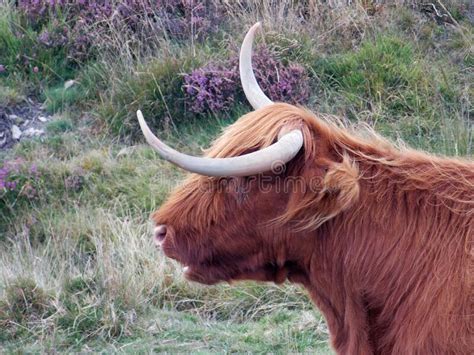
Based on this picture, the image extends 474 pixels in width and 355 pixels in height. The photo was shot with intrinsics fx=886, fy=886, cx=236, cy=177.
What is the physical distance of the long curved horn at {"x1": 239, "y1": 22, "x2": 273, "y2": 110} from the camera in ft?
12.3

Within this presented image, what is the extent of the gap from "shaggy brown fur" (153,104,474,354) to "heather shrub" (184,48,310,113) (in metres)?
4.31

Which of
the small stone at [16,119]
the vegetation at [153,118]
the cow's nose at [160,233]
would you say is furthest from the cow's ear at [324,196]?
the small stone at [16,119]

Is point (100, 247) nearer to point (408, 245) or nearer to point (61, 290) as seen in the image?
point (61, 290)

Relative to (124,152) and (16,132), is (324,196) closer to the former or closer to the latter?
(124,152)

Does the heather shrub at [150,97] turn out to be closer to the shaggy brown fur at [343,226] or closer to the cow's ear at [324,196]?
the shaggy brown fur at [343,226]

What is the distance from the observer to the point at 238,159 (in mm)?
3158

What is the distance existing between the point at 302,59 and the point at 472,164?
4.91 metres

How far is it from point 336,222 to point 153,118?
15.6 ft

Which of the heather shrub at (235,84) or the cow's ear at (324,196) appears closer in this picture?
the cow's ear at (324,196)

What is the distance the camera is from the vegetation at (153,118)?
543cm

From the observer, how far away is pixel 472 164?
11.4 ft

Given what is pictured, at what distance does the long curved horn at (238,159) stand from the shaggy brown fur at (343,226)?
9 cm

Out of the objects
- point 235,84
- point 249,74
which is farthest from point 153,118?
point 249,74

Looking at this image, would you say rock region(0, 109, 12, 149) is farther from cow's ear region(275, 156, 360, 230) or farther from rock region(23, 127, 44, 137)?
cow's ear region(275, 156, 360, 230)
